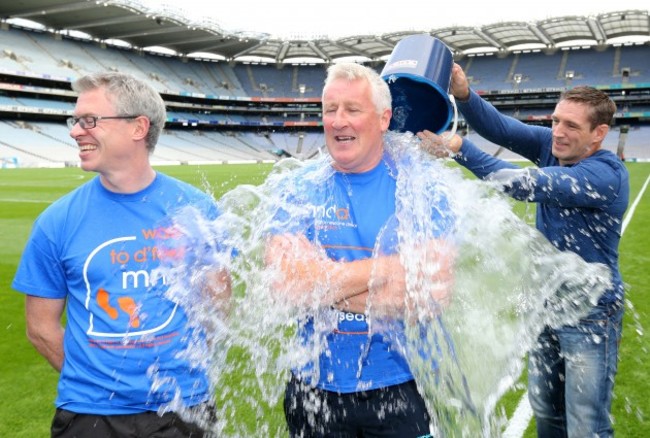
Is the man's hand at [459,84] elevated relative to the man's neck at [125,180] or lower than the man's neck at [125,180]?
elevated

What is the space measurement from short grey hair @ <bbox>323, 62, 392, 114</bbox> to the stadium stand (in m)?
41.2

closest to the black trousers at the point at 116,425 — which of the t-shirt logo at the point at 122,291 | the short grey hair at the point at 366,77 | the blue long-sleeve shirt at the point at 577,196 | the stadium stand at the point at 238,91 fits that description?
the t-shirt logo at the point at 122,291

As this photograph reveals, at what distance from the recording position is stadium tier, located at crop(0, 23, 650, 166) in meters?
46.3

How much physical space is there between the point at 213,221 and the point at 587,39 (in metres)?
65.0

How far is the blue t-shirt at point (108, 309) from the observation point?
2.15 metres

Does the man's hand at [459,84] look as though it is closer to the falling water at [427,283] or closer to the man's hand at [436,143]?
the man's hand at [436,143]

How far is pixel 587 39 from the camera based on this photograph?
186ft

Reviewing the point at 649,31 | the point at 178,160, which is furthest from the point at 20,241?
the point at 649,31

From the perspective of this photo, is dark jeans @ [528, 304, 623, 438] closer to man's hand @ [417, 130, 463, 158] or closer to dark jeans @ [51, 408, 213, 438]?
man's hand @ [417, 130, 463, 158]

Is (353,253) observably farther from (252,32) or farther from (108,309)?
(252,32)

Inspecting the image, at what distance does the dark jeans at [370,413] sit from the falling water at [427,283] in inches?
1.6

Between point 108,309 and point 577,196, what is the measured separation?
2.19 metres

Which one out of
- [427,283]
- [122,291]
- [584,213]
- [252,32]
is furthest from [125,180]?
[252,32]

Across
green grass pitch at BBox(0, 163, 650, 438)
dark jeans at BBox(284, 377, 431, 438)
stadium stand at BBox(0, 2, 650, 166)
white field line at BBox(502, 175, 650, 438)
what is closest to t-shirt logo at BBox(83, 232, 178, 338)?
dark jeans at BBox(284, 377, 431, 438)
